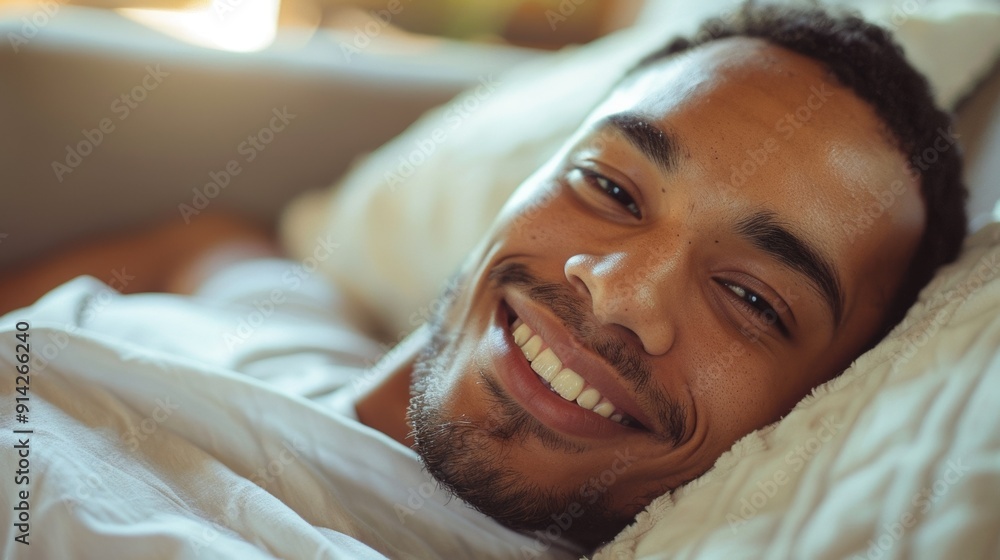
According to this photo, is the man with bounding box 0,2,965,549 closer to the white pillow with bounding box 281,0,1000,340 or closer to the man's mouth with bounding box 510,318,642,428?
the man's mouth with bounding box 510,318,642,428

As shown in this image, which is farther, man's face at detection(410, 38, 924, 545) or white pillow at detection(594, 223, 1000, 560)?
man's face at detection(410, 38, 924, 545)

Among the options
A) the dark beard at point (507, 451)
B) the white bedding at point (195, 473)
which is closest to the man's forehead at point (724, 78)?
the dark beard at point (507, 451)

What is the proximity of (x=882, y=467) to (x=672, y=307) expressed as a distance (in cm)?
26

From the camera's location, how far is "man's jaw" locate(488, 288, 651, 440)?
0.79m

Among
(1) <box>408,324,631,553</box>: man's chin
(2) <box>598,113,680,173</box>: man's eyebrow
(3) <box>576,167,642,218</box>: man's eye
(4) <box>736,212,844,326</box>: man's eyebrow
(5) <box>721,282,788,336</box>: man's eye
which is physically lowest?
(1) <box>408,324,631,553</box>: man's chin

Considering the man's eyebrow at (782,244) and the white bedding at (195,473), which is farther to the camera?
the man's eyebrow at (782,244)

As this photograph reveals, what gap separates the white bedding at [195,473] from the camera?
68 centimetres

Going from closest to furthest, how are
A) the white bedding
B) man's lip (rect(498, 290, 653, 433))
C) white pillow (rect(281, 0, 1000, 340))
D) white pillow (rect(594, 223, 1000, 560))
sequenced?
white pillow (rect(594, 223, 1000, 560)) → the white bedding → man's lip (rect(498, 290, 653, 433)) → white pillow (rect(281, 0, 1000, 340))

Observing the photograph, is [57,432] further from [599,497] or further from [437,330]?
[599,497]

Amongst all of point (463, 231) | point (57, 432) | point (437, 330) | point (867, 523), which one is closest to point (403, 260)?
point (463, 231)

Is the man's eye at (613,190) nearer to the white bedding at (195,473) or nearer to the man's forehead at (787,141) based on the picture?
the man's forehead at (787,141)

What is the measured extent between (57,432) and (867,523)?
2.50 feet

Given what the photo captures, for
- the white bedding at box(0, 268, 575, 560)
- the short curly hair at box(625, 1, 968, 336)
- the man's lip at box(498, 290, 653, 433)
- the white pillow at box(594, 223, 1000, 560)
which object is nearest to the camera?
the white pillow at box(594, 223, 1000, 560)

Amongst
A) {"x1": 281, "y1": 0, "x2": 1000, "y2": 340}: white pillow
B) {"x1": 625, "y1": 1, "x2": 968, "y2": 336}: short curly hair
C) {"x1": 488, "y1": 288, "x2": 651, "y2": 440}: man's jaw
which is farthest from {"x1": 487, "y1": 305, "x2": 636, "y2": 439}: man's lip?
{"x1": 281, "y1": 0, "x2": 1000, "y2": 340}: white pillow
